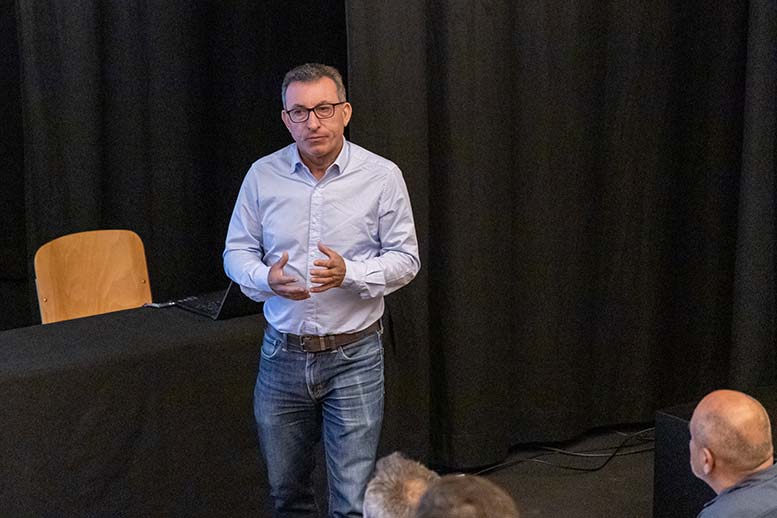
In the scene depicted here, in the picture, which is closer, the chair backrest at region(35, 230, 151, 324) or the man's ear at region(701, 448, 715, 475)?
the man's ear at region(701, 448, 715, 475)

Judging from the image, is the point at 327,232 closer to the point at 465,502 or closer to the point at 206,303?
the point at 206,303

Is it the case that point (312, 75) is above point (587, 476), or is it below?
above

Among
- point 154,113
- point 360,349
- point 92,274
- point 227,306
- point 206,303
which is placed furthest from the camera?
point 154,113

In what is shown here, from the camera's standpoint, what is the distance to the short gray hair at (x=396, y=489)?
1683 millimetres

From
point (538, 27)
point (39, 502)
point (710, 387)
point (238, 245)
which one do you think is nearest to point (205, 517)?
point (39, 502)

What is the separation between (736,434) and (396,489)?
3.71 feet

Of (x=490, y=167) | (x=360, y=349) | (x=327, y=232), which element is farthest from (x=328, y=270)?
(x=490, y=167)

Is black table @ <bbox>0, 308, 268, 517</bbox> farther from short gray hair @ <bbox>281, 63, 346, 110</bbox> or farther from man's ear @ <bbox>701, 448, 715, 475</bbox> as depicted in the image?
man's ear @ <bbox>701, 448, 715, 475</bbox>

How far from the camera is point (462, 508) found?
1400mm

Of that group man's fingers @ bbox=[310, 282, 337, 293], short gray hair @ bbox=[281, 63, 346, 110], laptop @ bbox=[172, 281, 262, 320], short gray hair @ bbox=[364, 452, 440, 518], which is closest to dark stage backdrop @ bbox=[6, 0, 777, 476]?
laptop @ bbox=[172, 281, 262, 320]

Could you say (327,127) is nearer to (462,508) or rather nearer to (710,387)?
(462,508)

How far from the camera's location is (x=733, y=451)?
2471 millimetres

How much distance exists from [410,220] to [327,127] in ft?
1.18

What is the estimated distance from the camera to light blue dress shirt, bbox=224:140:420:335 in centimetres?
284
